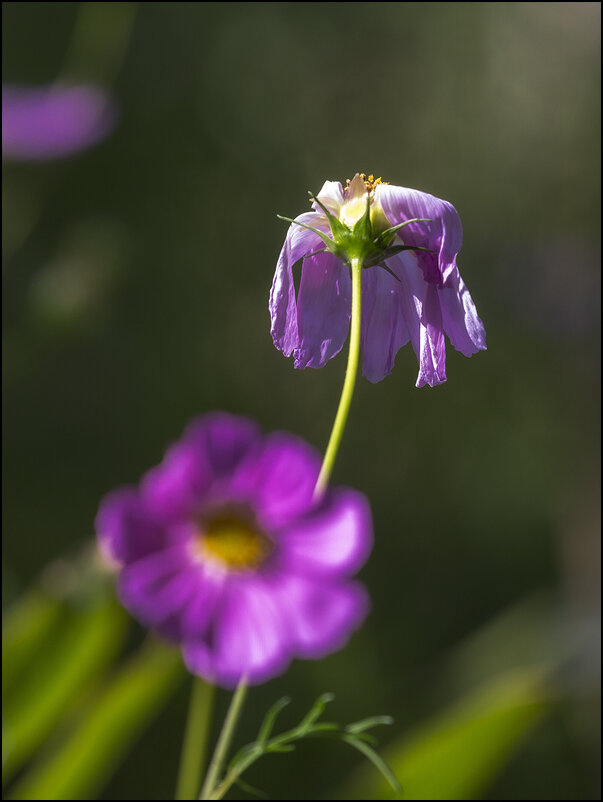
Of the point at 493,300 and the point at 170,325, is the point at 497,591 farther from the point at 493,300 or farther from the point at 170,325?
the point at 170,325

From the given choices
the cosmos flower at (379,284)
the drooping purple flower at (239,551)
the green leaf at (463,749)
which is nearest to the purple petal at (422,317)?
the cosmos flower at (379,284)

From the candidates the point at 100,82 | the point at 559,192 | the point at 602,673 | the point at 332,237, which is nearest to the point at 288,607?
the point at 332,237

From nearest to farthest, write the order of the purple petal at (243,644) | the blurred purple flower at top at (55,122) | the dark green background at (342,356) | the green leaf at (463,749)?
the purple petal at (243,644) < the green leaf at (463,749) < the blurred purple flower at top at (55,122) < the dark green background at (342,356)

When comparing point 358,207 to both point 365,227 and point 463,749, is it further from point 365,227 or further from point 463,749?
point 463,749

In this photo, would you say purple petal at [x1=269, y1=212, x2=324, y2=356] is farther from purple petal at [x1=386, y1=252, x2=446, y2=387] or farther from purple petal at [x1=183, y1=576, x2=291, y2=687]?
purple petal at [x1=183, y1=576, x2=291, y2=687]

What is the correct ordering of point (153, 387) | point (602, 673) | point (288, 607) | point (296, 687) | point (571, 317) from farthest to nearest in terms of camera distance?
point (571, 317), point (153, 387), point (296, 687), point (602, 673), point (288, 607)

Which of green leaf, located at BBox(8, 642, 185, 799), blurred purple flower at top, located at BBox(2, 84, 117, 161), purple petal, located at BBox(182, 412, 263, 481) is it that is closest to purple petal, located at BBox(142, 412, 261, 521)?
purple petal, located at BBox(182, 412, 263, 481)

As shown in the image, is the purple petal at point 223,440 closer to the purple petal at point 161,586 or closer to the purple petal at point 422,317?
the purple petal at point 161,586
